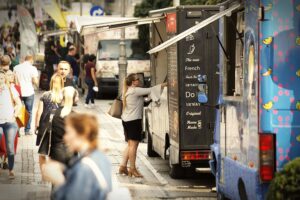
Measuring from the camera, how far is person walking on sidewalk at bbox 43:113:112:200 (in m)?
6.41

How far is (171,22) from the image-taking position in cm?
1486

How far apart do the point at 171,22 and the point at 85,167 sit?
8628mm

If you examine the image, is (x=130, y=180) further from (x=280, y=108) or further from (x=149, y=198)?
(x=280, y=108)

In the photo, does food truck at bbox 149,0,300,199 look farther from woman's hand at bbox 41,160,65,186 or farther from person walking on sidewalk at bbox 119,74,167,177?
person walking on sidewalk at bbox 119,74,167,177

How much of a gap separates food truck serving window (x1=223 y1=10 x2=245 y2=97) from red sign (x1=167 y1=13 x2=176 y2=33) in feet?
10.5

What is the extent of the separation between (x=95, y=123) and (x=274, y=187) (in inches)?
93.5

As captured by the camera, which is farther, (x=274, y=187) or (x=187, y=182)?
(x=187, y=182)

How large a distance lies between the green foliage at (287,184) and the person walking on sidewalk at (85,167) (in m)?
2.19

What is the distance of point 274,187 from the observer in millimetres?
8344

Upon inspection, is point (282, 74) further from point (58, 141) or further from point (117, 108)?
point (117, 108)

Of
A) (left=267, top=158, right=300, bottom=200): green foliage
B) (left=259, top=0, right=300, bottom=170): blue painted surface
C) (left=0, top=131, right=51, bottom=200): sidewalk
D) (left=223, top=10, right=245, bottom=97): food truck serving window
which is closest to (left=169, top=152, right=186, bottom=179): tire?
(left=0, top=131, right=51, bottom=200): sidewalk

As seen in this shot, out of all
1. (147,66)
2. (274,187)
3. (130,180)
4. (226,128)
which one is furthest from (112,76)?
(274,187)

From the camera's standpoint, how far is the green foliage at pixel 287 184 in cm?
819

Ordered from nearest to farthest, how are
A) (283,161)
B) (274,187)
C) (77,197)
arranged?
(77,197) → (274,187) → (283,161)
